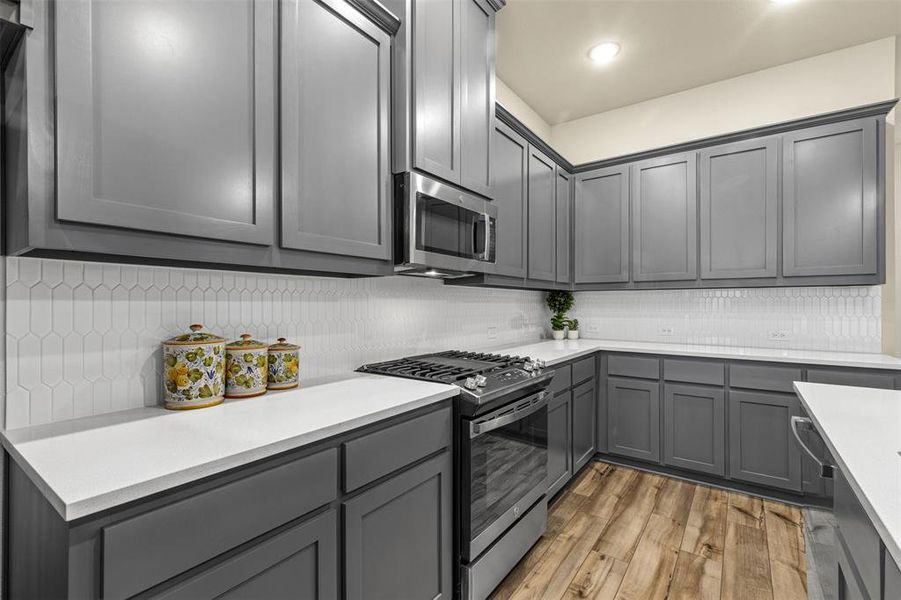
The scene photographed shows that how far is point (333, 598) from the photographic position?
119 centimetres

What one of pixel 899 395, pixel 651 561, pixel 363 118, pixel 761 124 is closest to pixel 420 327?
pixel 363 118

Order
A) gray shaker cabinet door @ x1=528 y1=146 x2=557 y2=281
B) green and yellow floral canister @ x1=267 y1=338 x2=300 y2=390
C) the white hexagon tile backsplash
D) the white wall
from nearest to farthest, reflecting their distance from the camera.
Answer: the white hexagon tile backsplash → green and yellow floral canister @ x1=267 y1=338 x2=300 y2=390 → gray shaker cabinet door @ x1=528 y1=146 x2=557 y2=281 → the white wall

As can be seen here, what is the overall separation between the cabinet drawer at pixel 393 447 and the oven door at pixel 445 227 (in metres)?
0.67

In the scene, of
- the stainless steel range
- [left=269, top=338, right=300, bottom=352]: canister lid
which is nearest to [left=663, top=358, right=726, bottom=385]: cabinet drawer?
the stainless steel range

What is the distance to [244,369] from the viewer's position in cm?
148

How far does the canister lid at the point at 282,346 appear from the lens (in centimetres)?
163

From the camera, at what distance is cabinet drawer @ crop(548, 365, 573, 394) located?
102 inches

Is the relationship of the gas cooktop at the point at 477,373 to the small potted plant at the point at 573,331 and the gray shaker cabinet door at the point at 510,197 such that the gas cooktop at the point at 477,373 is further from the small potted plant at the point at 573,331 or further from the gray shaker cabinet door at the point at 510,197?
the small potted plant at the point at 573,331

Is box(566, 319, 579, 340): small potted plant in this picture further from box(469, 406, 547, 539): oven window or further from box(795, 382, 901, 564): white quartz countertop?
box(795, 382, 901, 564): white quartz countertop

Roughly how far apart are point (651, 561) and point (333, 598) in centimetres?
165

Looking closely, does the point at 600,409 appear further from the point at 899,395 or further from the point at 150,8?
the point at 150,8

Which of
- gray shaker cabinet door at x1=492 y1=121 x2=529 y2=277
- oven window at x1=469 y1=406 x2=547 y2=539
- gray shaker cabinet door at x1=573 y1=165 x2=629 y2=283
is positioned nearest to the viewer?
oven window at x1=469 y1=406 x2=547 y2=539

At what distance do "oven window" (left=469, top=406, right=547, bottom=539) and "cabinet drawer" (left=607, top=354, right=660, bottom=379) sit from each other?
1.23 meters

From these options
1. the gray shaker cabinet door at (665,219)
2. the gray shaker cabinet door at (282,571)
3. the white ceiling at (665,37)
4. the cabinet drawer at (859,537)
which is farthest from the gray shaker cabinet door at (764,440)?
the gray shaker cabinet door at (282,571)
